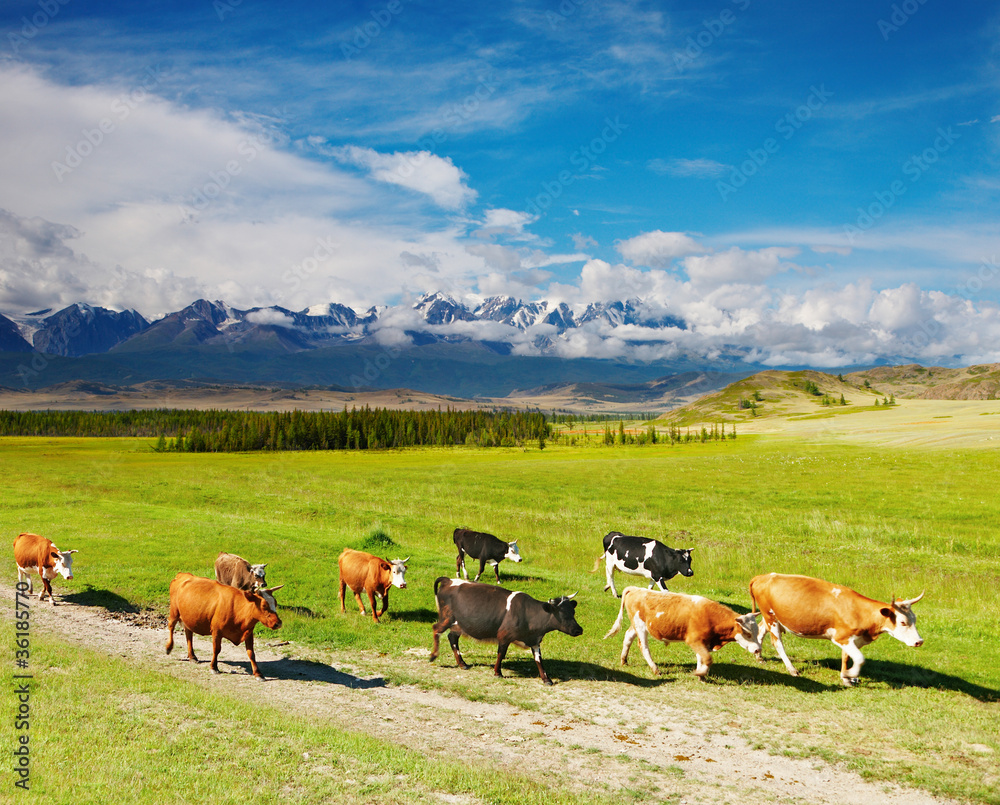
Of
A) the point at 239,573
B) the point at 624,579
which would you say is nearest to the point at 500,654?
the point at 239,573

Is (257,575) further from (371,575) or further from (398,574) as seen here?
(398,574)

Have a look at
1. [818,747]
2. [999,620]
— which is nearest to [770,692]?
[818,747]

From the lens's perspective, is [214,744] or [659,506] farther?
[659,506]

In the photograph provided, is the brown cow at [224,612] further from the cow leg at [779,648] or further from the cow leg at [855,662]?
the cow leg at [855,662]

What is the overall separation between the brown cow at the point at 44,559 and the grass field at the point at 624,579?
3.82ft

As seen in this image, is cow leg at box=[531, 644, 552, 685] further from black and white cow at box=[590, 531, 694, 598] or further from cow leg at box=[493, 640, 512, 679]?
black and white cow at box=[590, 531, 694, 598]

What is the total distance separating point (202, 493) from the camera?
162 ft

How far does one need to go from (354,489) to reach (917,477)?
187ft

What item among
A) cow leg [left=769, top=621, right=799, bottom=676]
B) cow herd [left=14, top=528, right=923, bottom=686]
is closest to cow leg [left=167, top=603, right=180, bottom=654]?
cow herd [left=14, top=528, right=923, bottom=686]

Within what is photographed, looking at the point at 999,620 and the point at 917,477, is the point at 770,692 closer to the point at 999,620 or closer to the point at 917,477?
the point at 999,620

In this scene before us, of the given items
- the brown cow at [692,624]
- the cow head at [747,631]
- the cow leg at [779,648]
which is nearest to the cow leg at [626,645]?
the brown cow at [692,624]

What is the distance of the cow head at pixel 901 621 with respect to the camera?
1251cm

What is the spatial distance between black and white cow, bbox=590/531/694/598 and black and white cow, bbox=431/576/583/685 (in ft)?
27.7

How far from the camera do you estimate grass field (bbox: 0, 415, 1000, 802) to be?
1120 cm
